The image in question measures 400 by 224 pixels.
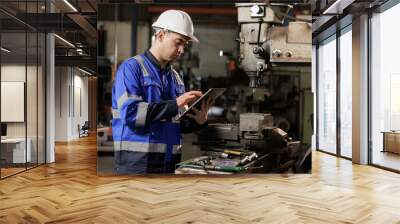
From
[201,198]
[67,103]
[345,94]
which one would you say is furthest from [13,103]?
[67,103]

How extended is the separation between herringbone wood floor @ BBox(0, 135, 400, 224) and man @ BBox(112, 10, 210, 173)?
336 mm

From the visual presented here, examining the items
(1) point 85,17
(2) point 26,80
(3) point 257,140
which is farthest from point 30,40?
(3) point 257,140

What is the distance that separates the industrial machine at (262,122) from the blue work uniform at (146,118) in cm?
29

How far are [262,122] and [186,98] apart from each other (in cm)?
99

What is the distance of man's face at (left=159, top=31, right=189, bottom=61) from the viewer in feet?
14.7

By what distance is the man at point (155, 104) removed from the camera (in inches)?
175

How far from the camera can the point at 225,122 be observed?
4781 millimetres

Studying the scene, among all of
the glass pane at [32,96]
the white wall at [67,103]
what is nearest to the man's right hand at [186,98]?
the glass pane at [32,96]

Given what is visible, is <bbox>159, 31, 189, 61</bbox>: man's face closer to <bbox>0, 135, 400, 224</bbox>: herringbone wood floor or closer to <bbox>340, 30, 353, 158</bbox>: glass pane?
<bbox>0, 135, 400, 224</bbox>: herringbone wood floor

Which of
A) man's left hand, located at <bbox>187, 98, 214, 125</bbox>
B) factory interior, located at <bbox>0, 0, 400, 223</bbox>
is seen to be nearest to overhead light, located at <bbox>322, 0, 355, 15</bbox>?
factory interior, located at <bbox>0, 0, 400, 223</bbox>

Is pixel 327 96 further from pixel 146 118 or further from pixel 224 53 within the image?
pixel 146 118

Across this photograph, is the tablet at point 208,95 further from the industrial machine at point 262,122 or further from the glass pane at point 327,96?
the glass pane at point 327,96

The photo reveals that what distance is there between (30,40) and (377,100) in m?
5.36

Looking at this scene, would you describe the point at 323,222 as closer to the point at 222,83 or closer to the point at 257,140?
the point at 257,140
